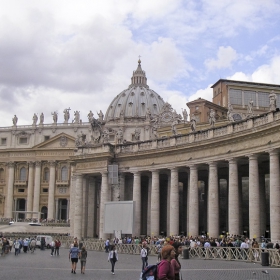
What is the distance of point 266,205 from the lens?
166 ft

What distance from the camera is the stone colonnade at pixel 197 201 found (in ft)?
127

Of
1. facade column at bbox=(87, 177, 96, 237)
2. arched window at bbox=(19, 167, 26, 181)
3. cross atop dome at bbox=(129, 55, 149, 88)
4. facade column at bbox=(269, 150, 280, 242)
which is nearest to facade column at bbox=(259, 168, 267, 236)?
facade column at bbox=(269, 150, 280, 242)

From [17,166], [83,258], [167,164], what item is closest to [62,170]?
[17,166]

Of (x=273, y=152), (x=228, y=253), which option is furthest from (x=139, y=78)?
(x=228, y=253)

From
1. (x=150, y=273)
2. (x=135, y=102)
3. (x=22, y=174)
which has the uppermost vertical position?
(x=135, y=102)

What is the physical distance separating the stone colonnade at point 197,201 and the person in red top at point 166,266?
2704cm

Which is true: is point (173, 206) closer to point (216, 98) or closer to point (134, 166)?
point (134, 166)

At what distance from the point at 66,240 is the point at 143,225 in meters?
8.77

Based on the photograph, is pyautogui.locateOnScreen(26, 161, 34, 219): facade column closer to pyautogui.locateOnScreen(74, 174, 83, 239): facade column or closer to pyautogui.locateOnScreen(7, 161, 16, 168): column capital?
pyautogui.locateOnScreen(7, 161, 16, 168): column capital

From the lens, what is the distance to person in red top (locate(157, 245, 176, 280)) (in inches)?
468

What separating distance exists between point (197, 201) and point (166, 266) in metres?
35.4

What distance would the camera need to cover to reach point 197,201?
154 feet

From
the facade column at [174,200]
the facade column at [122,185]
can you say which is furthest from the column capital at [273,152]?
the facade column at [122,185]

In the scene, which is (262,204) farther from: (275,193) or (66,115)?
(66,115)
